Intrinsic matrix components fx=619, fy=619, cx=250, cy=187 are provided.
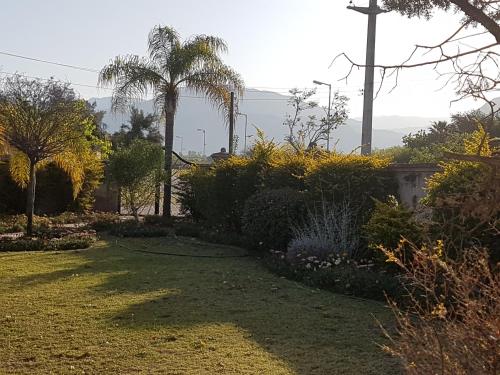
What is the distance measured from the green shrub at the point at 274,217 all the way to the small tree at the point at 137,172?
18.2 ft

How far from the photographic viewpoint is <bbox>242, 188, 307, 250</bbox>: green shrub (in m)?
11.6

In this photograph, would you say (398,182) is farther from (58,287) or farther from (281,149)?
(58,287)

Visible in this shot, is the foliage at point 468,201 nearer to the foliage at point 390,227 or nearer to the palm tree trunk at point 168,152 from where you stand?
the foliage at point 390,227

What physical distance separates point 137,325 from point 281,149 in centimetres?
911

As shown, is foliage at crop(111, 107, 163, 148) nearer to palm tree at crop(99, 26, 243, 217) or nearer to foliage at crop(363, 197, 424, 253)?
palm tree at crop(99, 26, 243, 217)

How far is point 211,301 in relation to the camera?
302 inches

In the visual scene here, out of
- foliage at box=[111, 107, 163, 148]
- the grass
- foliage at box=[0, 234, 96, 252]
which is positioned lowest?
the grass

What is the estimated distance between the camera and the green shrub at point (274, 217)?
1159cm

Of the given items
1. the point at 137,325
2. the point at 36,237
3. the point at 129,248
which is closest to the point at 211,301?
the point at 137,325

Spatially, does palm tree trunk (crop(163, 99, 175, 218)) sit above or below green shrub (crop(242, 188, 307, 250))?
above

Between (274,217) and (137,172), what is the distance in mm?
6577

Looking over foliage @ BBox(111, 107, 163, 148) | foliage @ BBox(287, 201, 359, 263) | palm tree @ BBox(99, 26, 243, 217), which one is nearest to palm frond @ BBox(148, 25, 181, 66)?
palm tree @ BBox(99, 26, 243, 217)

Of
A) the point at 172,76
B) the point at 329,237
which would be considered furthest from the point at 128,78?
the point at 329,237

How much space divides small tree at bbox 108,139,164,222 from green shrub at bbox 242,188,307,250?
5.54 meters
